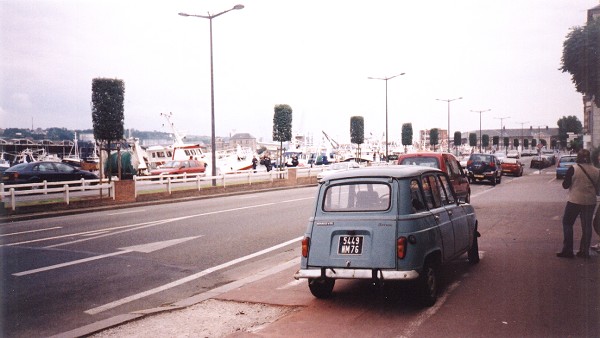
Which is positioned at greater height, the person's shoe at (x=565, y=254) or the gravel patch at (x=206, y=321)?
the person's shoe at (x=565, y=254)

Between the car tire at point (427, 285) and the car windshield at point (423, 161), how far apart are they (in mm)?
8845

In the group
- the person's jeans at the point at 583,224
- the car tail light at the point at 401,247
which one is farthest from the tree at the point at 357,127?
the car tail light at the point at 401,247

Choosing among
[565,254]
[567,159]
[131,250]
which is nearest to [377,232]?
[565,254]

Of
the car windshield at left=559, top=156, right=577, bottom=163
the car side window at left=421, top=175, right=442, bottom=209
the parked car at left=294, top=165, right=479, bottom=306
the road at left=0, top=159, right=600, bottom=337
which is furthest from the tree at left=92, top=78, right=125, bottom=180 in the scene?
the car windshield at left=559, top=156, right=577, bottom=163

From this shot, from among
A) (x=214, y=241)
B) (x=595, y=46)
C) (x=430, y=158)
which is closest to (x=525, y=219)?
(x=430, y=158)

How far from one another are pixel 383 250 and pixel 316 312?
1.14 meters

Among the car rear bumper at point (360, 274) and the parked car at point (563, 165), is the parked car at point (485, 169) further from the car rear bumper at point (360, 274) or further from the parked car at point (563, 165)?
the car rear bumper at point (360, 274)

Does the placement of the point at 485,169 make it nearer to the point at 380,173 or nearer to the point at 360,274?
the point at 380,173

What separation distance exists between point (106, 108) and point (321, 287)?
64.7 ft

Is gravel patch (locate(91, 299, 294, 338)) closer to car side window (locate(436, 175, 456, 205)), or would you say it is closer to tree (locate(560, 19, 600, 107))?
car side window (locate(436, 175, 456, 205))

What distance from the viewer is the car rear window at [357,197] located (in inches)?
266

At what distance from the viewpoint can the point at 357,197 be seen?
6938 millimetres

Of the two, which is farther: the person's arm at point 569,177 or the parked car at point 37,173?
the parked car at point 37,173

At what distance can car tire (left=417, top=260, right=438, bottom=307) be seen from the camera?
646cm
